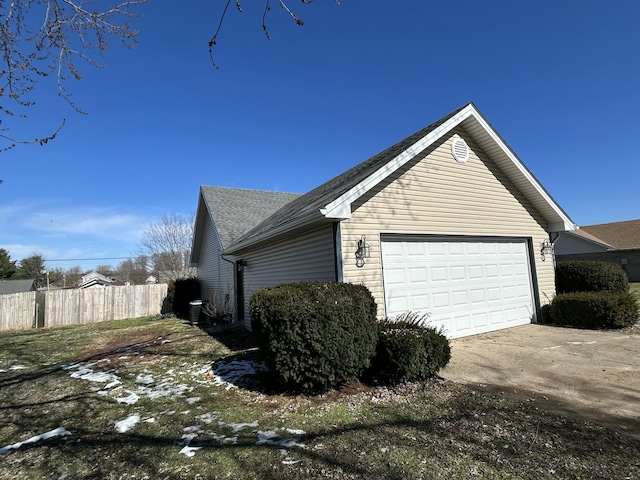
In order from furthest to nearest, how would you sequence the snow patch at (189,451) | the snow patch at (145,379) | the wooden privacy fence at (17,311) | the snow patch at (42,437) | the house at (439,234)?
the wooden privacy fence at (17,311)
the house at (439,234)
the snow patch at (145,379)
the snow patch at (42,437)
the snow patch at (189,451)

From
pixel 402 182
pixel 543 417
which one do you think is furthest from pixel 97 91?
pixel 543 417

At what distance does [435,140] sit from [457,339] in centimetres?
486

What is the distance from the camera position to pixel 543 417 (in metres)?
3.73

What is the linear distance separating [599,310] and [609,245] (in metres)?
23.3

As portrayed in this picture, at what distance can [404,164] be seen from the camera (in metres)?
7.57

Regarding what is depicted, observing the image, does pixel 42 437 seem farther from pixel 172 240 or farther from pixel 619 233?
pixel 619 233

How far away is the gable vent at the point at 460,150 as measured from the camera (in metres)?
8.50

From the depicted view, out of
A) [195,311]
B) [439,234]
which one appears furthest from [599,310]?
[195,311]

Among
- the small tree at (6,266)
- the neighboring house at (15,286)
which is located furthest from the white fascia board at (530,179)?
the small tree at (6,266)

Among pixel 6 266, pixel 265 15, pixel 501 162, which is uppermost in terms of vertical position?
pixel 501 162

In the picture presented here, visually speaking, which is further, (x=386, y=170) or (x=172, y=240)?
(x=172, y=240)

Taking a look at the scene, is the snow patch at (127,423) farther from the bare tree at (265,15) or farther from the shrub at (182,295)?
the shrub at (182,295)

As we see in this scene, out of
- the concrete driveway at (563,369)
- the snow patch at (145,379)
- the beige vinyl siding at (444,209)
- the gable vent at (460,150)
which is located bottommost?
the snow patch at (145,379)

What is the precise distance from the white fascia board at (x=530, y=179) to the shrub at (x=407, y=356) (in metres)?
5.83
